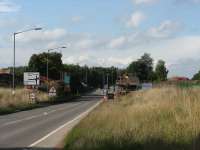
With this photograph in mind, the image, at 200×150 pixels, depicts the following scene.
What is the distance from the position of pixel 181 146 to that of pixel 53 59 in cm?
13025

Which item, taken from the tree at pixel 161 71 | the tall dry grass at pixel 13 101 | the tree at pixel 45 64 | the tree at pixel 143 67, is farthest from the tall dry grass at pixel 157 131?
the tree at pixel 143 67

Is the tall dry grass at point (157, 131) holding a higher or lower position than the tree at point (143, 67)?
lower

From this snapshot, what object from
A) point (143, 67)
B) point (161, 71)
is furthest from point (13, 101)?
point (143, 67)

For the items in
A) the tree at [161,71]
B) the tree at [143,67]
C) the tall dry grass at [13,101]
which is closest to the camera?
the tall dry grass at [13,101]

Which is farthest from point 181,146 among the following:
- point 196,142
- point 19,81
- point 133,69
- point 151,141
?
point 133,69

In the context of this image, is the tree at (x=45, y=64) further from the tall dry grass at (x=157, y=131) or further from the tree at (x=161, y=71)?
the tall dry grass at (x=157, y=131)

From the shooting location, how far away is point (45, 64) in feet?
467

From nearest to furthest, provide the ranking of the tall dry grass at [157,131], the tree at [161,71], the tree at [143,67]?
1. the tall dry grass at [157,131]
2. the tree at [161,71]
3. the tree at [143,67]

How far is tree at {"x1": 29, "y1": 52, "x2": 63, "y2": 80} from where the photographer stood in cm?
14112

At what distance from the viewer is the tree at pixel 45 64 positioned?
14112 cm

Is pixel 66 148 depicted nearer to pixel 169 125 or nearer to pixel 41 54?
pixel 169 125

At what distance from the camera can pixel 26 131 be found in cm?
2838

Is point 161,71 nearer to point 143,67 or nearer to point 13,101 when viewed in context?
point 143,67

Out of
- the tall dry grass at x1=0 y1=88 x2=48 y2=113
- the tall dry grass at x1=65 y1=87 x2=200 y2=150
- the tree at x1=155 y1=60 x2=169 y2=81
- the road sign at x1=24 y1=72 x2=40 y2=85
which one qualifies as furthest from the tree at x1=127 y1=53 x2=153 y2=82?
the tall dry grass at x1=65 y1=87 x2=200 y2=150
